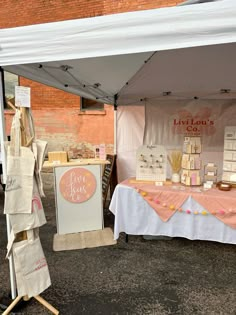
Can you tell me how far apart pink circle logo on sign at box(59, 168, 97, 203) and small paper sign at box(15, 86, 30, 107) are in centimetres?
159

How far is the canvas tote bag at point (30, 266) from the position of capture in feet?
5.46

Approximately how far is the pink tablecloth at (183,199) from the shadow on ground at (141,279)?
444 millimetres

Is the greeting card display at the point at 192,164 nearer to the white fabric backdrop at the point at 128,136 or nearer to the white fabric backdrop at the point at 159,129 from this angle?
the white fabric backdrop at the point at 159,129

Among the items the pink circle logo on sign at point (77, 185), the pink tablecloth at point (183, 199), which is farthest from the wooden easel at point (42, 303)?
the pink circle logo on sign at point (77, 185)

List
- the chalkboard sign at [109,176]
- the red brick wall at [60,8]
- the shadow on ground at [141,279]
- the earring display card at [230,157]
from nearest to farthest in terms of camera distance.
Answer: the shadow on ground at [141,279] → the earring display card at [230,157] → the chalkboard sign at [109,176] → the red brick wall at [60,8]

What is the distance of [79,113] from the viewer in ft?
20.4

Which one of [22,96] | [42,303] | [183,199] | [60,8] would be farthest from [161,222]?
[60,8]

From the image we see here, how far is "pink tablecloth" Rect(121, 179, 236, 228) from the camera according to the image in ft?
7.97

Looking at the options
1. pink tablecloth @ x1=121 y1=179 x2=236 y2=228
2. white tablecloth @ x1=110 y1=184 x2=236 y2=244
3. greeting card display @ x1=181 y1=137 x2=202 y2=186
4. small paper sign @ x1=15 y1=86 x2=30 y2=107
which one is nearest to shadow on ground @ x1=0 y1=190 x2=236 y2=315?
white tablecloth @ x1=110 y1=184 x2=236 y2=244

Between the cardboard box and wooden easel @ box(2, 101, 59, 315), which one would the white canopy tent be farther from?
the cardboard box

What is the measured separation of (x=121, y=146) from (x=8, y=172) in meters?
2.92

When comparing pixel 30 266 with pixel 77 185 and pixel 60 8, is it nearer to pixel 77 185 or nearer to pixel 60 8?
pixel 77 185

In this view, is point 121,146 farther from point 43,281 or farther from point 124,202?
point 43,281

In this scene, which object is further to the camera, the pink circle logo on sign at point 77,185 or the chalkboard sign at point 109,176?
the chalkboard sign at point 109,176
